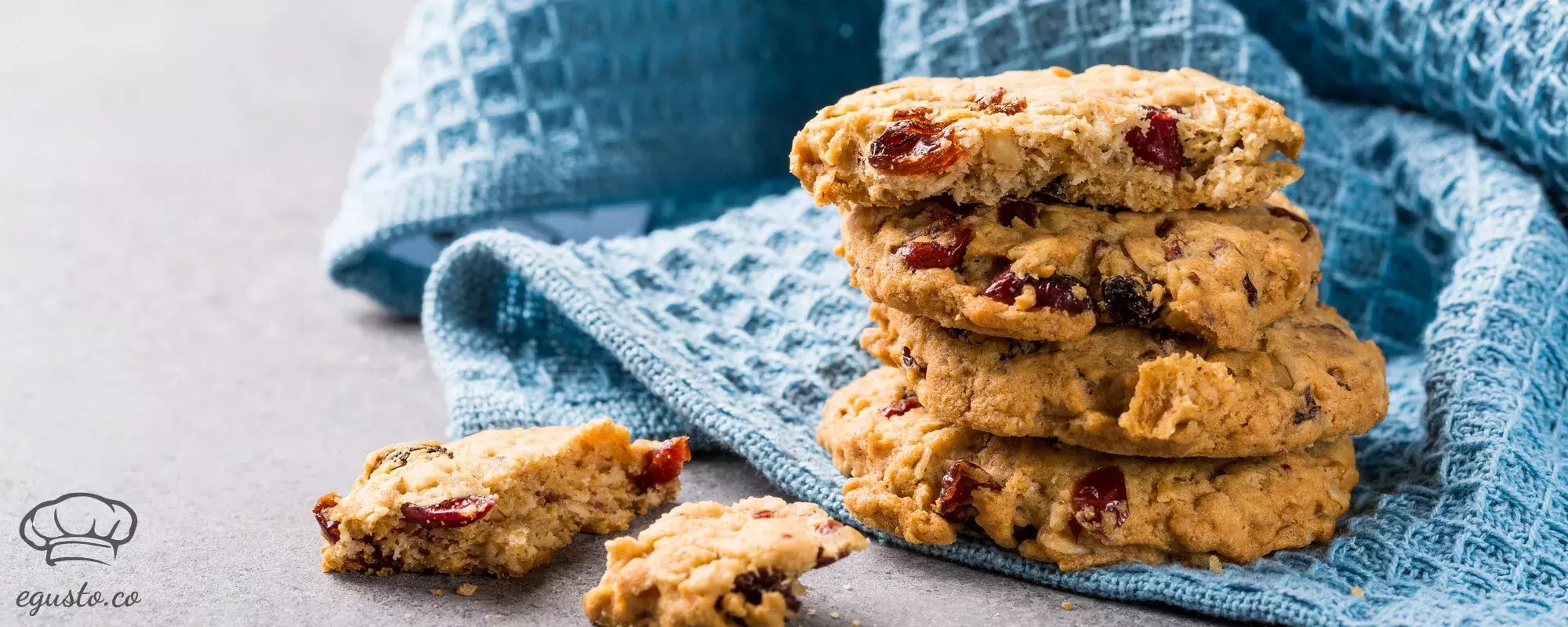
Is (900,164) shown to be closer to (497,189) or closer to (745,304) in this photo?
(745,304)

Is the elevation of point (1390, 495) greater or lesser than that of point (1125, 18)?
lesser

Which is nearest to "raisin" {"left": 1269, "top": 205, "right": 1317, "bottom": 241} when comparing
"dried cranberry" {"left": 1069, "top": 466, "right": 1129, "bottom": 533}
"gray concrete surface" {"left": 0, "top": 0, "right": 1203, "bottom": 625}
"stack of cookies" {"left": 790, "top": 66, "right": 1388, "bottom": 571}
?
"stack of cookies" {"left": 790, "top": 66, "right": 1388, "bottom": 571}

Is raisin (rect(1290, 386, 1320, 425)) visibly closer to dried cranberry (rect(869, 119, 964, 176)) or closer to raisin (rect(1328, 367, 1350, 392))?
raisin (rect(1328, 367, 1350, 392))

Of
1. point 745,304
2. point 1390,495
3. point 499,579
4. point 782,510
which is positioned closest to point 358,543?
point 499,579

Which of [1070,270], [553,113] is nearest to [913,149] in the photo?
[1070,270]

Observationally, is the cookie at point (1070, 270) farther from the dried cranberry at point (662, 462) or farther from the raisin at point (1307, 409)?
the dried cranberry at point (662, 462)

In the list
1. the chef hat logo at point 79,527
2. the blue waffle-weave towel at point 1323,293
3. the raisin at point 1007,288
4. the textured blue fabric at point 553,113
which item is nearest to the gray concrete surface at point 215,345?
the chef hat logo at point 79,527

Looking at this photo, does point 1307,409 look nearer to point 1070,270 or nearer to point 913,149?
point 1070,270
